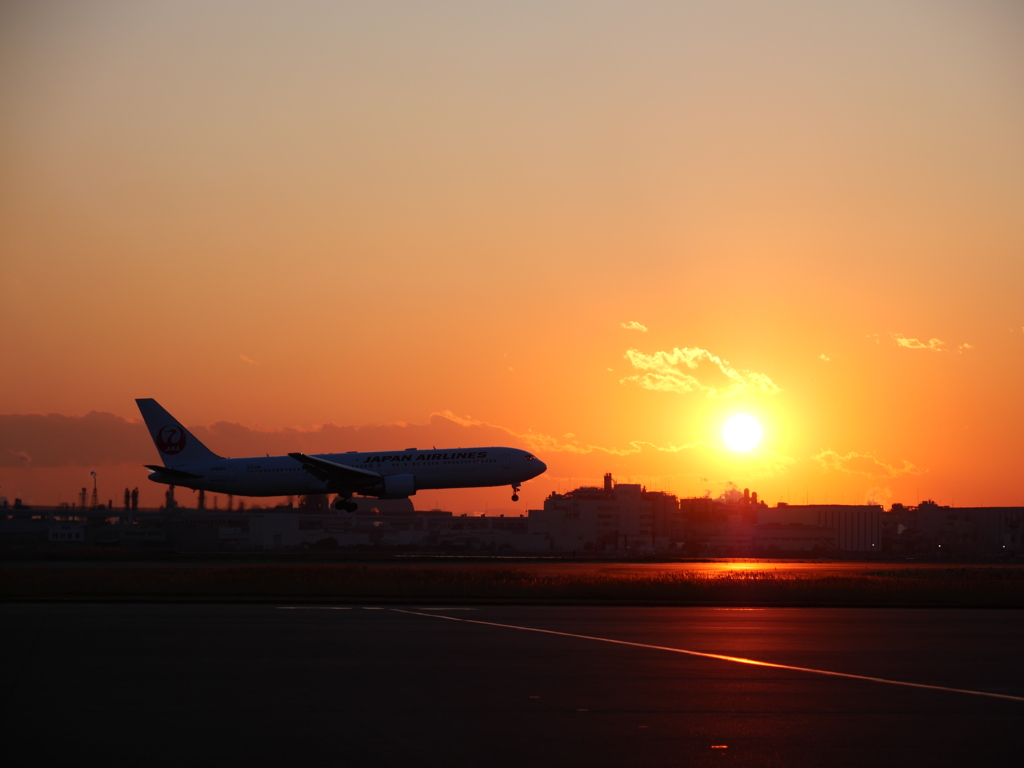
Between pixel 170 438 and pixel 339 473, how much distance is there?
16.8 m

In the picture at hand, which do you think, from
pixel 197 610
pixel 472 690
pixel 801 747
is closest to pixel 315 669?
pixel 472 690

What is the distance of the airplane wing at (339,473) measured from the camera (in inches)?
2525

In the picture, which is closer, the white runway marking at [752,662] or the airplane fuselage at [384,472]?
the white runway marking at [752,662]

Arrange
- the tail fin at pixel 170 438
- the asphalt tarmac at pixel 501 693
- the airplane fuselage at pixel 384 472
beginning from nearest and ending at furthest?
the asphalt tarmac at pixel 501 693
the airplane fuselage at pixel 384 472
the tail fin at pixel 170 438

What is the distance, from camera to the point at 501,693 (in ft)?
43.5

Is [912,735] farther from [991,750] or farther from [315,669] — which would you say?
[315,669]

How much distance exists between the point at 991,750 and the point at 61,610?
21531mm

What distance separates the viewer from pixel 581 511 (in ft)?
474

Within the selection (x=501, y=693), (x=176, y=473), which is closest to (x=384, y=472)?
(x=176, y=473)

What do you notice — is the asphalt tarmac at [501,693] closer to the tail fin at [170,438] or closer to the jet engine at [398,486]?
the jet engine at [398,486]

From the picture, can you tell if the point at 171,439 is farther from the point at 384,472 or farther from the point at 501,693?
the point at 501,693

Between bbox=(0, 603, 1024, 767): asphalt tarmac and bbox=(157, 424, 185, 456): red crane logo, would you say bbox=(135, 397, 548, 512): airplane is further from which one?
bbox=(0, 603, 1024, 767): asphalt tarmac

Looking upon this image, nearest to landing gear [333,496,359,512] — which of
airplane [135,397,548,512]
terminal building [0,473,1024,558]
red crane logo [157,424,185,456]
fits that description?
airplane [135,397,548,512]

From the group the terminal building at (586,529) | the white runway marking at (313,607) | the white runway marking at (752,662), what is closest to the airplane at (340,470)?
the terminal building at (586,529)
